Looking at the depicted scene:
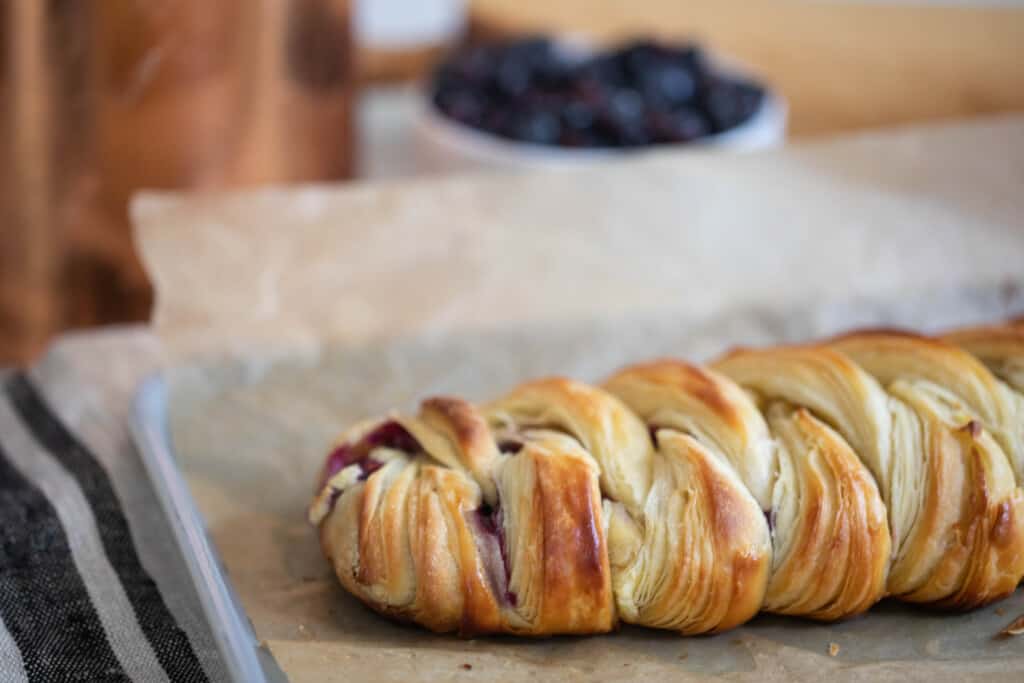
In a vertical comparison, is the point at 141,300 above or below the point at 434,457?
below

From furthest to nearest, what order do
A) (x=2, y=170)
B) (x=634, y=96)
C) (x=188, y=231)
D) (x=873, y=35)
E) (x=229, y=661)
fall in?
(x=873, y=35)
(x=634, y=96)
(x=2, y=170)
(x=188, y=231)
(x=229, y=661)

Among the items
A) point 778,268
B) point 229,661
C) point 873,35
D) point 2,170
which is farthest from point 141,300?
point 873,35

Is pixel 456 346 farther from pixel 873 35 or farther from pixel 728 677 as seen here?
pixel 873 35

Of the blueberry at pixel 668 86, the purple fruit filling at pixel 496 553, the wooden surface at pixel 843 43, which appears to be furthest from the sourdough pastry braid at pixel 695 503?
the wooden surface at pixel 843 43

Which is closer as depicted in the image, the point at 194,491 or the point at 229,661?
the point at 229,661

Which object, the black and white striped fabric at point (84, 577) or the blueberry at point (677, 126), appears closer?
the black and white striped fabric at point (84, 577)

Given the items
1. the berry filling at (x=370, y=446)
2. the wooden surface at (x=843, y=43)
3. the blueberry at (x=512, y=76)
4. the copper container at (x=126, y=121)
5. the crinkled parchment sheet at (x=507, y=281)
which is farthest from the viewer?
the wooden surface at (x=843, y=43)

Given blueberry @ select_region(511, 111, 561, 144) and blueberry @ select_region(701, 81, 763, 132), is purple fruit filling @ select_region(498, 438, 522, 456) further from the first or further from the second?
blueberry @ select_region(701, 81, 763, 132)

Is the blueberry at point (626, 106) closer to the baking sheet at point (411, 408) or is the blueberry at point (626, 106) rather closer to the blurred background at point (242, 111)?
the blurred background at point (242, 111)
